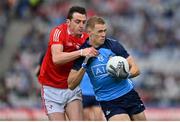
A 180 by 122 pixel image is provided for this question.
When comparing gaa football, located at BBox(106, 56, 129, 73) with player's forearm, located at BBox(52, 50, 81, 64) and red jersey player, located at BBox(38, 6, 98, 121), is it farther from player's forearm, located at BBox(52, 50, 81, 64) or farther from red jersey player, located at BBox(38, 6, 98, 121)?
red jersey player, located at BBox(38, 6, 98, 121)

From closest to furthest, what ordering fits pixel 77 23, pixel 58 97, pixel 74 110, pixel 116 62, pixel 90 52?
pixel 116 62 < pixel 90 52 < pixel 77 23 < pixel 74 110 < pixel 58 97

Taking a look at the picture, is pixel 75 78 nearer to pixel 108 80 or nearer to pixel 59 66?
pixel 108 80

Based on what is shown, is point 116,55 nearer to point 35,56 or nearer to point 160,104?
point 160,104

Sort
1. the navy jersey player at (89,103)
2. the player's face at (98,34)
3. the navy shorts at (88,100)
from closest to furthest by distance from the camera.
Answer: the player's face at (98,34) < the navy jersey player at (89,103) < the navy shorts at (88,100)

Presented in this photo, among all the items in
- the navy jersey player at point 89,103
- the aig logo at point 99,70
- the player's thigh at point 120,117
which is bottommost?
the navy jersey player at point 89,103

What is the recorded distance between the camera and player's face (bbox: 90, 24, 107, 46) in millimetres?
9484

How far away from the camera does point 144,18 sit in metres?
21.0

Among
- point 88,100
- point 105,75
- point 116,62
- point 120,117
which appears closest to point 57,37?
point 105,75

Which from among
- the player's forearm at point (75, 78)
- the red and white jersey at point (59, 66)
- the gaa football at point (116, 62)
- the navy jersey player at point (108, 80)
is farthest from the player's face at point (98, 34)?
the red and white jersey at point (59, 66)

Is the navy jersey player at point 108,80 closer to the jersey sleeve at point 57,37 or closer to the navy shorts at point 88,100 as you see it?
the jersey sleeve at point 57,37

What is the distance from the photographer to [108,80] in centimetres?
962

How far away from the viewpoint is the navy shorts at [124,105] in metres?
9.60

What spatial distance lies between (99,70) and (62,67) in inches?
42.1

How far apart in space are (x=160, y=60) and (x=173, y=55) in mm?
379
